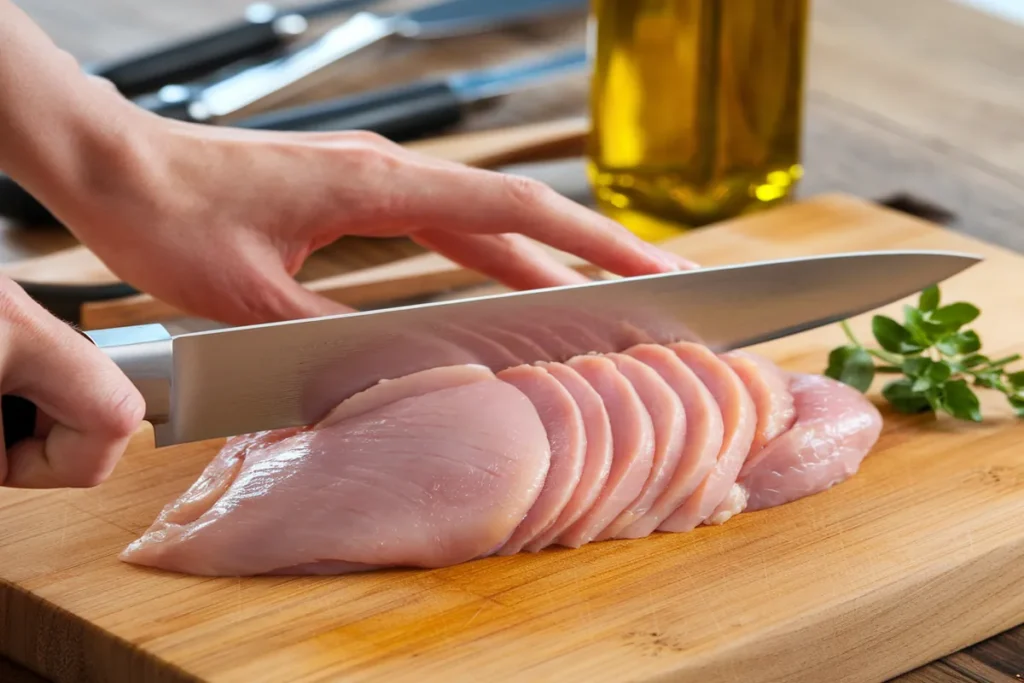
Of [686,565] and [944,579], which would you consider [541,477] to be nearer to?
[686,565]

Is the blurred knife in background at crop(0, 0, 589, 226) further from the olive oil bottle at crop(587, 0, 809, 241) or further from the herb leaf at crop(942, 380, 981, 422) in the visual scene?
the herb leaf at crop(942, 380, 981, 422)

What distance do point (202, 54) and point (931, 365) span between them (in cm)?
207

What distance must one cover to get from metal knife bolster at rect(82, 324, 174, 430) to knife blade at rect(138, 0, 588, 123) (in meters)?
1.58

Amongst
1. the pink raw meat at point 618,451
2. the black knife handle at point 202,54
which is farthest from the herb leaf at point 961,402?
the black knife handle at point 202,54

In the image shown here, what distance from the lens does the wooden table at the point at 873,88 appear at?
137 inches

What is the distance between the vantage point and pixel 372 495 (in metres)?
2.02

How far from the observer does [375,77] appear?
415 centimetres

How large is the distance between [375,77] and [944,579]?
8.33 feet

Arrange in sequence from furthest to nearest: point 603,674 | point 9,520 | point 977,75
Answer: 1. point 977,75
2. point 9,520
3. point 603,674

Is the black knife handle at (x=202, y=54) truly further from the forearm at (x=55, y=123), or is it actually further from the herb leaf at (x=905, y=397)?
the herb leaf at (x=905, y=397)

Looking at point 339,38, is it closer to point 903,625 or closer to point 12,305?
point 12,305

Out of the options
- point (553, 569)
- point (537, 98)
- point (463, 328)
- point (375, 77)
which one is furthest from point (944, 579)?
point (375, 77)

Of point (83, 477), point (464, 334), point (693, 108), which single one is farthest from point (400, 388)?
point (693, 108)

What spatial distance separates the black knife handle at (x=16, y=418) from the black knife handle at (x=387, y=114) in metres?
1.41
